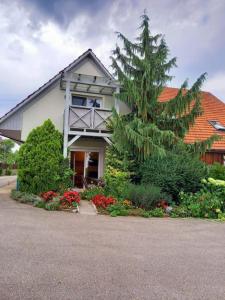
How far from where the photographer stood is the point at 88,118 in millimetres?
13953

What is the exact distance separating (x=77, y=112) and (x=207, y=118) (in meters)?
9.30

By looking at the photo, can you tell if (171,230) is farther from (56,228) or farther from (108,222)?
(56,228)

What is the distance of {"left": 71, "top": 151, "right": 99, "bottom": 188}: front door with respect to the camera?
1570 centimetres

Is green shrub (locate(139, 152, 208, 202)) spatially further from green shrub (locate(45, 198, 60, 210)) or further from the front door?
the front door

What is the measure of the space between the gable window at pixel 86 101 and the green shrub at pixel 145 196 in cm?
690

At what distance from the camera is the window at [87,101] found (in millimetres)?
15734

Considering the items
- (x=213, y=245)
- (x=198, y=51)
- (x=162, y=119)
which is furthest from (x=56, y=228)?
(x=198, y=51)

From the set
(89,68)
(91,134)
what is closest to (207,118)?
(89,68)

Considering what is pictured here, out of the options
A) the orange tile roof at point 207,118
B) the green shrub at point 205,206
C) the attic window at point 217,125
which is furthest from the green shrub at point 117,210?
the attic window at point 217,125

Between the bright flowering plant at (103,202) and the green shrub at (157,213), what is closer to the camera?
the green shrub at (157,213)

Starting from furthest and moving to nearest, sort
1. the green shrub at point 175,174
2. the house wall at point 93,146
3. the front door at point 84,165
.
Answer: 1. the front door at point 84,165
2. the house wall at point 93,146
3. the green shrub at point 175,174

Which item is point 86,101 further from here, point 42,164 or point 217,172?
point 217,172

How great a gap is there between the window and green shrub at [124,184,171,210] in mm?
6902

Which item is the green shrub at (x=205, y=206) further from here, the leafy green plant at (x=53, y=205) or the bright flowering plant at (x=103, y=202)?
the leafy green plant at (x=53, y=205)
